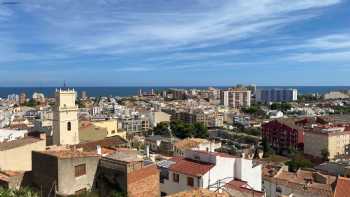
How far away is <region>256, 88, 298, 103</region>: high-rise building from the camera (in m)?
180

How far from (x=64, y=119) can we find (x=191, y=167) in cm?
1390

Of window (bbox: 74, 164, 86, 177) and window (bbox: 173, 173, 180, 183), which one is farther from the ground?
window (bbox: 74, 164, 86, 177)

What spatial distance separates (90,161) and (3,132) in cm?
1568

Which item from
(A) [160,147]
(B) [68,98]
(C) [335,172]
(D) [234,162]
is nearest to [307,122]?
(A) [160,147]

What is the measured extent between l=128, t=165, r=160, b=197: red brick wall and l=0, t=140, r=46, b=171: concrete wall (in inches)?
285

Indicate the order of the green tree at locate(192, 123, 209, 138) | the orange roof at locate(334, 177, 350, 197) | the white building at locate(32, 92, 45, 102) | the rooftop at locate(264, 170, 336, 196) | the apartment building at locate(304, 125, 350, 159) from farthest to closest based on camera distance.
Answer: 1. the white building at locate(32, 92, 45, 102)
2. the green tree at locate(192, 123, 209, 138)
3. the apartment building at locate(304, 125, 350, 159)
4. the rooftop at locate(264, 170, 336, 196)
5. the orange roof at locate(334, 177, 350, 197)

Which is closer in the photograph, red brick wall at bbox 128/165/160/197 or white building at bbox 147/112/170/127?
red brick wall at bbox 128/165/160/197

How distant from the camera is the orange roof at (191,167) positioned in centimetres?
1726

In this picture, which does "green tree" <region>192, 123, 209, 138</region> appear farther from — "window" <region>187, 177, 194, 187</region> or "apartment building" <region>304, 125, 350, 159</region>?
"window" <region>187, 177, 194, 187</region>

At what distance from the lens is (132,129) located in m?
74.1

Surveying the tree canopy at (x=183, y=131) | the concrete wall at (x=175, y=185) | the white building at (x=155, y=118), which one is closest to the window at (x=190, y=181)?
the concrete wall at (x=175, y=185)

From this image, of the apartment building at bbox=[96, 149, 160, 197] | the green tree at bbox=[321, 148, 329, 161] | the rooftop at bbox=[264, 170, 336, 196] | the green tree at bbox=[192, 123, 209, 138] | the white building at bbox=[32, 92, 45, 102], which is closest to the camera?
the apartment building at bbox=[96, 149, 160, 197]

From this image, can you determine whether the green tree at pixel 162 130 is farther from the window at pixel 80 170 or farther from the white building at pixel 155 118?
the window at pixel 80 170

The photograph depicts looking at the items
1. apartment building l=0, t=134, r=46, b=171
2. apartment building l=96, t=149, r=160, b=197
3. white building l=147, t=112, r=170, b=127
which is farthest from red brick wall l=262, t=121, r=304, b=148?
apartment building l=96, t=149, r=160, b=197
